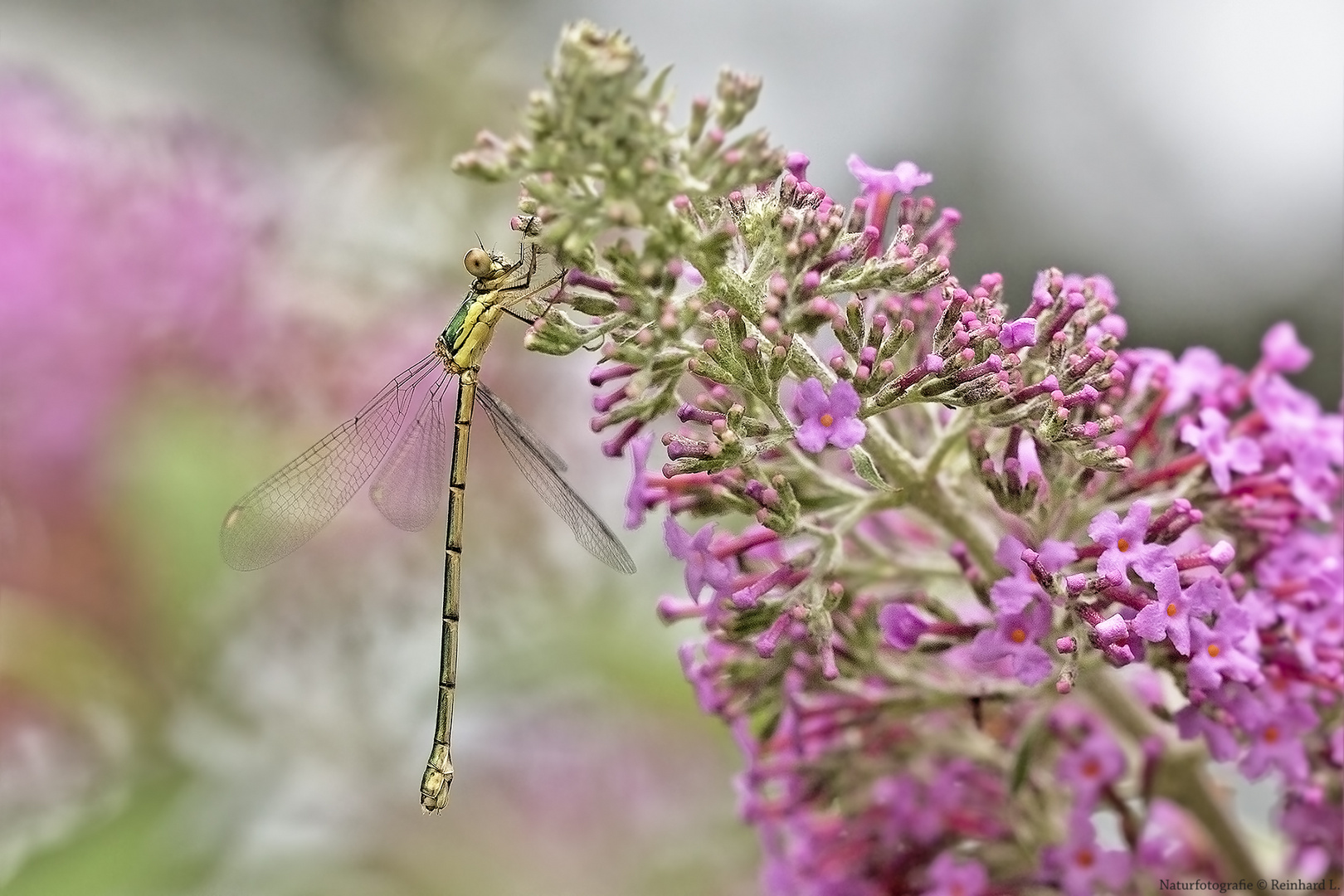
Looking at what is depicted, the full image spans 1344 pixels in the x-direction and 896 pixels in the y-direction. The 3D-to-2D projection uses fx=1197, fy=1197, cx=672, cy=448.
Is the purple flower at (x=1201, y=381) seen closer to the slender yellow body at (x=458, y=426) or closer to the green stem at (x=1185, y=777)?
the green stem at (x=1185, y=777)

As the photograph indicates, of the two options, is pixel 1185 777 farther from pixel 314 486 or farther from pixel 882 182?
pixel 314 486

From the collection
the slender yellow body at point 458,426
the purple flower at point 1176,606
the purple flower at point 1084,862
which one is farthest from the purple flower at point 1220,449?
the slender yellow body at point 458,426

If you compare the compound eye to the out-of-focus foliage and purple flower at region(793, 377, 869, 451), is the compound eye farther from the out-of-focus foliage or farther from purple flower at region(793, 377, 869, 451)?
the out-of-focus foliage

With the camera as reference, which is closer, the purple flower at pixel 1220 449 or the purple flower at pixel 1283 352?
the purple flower at pixel 1220 449

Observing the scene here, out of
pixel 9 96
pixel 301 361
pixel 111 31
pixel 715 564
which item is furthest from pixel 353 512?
pixel 111 31

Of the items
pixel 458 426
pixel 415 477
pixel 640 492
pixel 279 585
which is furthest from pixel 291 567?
pixel 640 492

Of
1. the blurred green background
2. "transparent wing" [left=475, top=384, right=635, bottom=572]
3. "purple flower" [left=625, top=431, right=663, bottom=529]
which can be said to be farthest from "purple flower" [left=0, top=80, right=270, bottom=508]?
"purple flower" [left=625, top=431, right=663, bottom=529]
